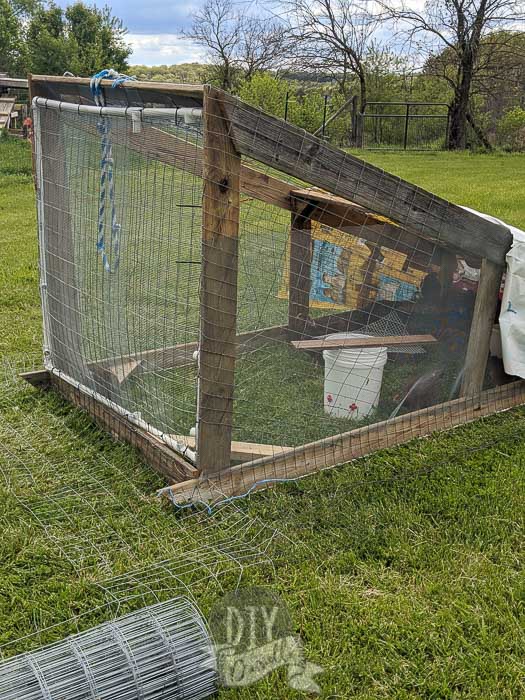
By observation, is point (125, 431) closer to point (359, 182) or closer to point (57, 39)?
point (359, 182)

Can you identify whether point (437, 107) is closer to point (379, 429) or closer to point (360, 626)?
point (379, 429)

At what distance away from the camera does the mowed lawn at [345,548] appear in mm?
2248

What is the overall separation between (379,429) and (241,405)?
0.68 meters

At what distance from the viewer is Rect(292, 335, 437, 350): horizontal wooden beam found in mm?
3684

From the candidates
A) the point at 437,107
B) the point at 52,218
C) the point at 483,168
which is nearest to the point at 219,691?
the point at 52,218

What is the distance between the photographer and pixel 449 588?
8.32 feet

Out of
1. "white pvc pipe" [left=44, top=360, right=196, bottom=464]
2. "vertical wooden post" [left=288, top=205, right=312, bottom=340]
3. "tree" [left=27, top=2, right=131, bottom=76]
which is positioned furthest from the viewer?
"tree" [left=27, top=2, right=131, bottom=76]

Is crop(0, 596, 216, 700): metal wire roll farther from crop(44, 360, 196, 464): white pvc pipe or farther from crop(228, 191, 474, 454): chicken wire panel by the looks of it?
crop(228, 191, 474, 454): chicken wire panel

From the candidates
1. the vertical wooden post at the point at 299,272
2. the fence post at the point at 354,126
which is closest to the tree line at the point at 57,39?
the fence post at the point at 354,126

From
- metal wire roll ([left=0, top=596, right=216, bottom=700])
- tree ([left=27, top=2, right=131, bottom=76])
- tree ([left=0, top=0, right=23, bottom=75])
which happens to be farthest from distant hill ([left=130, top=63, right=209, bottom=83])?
metal wire roll ([left=0, top=596, right=216, bottom=700])

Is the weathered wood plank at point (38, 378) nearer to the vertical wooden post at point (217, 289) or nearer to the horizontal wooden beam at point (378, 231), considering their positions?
the vertical wooden post at point (217, 289)

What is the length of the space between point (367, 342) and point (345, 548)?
1.31 m

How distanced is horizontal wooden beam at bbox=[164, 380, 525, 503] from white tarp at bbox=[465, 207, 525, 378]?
0.24 m

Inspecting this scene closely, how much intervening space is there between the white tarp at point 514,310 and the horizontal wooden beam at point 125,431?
172cm
